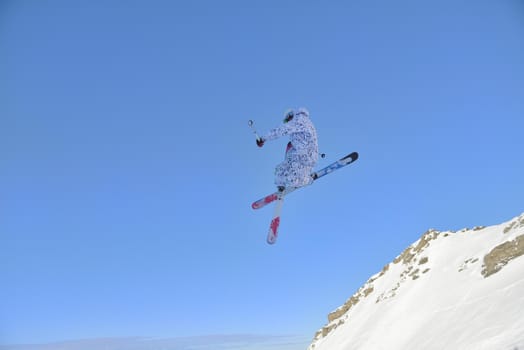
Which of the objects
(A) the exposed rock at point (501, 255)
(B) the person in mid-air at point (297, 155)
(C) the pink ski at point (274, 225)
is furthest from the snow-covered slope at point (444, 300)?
(B) the person in mid-air at point (297, 155)

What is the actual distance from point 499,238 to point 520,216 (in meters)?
1.83

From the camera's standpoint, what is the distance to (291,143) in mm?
20562

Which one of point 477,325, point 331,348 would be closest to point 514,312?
point 477,325

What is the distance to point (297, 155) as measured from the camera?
2027cm

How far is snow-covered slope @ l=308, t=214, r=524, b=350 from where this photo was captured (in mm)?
16656

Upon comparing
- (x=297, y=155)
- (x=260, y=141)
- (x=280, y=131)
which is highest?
(x=280, y=131)

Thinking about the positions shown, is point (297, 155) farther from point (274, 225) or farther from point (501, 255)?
point (501, 255)

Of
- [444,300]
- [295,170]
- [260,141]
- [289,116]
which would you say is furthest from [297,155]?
[444,300]

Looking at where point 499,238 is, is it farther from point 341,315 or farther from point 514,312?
point 341,315

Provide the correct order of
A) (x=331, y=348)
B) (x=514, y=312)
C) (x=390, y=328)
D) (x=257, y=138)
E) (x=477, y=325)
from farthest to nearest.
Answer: (x=331, y=348), (x=390, y=328), (x=257, y=138), (x=477, y=325), (x=514, y=312)

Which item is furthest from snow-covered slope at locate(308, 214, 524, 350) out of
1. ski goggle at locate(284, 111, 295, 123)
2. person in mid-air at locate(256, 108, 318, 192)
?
ski goggle at locate(284, 111, 295, 123)

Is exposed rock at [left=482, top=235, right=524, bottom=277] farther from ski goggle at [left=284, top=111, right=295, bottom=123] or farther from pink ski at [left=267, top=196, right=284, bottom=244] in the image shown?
ski goggle at [left=284, top=111, right=295, bottom=123]

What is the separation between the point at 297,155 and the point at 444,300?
1006cm

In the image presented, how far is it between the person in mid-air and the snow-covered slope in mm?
8295
